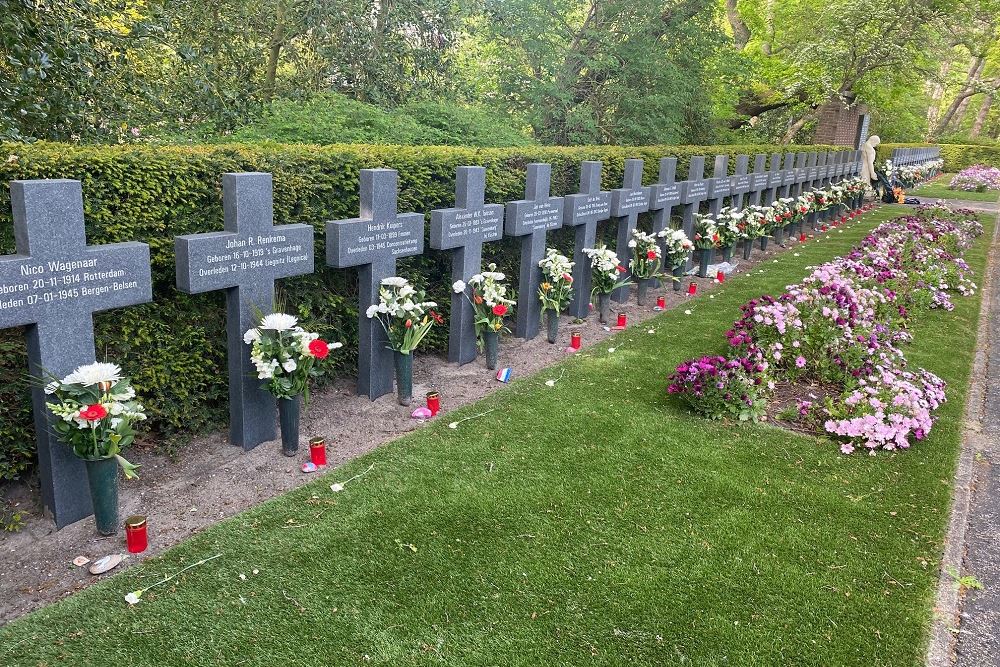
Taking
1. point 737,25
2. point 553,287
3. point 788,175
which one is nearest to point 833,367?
point 553,287

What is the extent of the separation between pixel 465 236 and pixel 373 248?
1.09 metres

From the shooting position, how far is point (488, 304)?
6.29 m

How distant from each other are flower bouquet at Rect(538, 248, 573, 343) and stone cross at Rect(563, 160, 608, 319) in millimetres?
672

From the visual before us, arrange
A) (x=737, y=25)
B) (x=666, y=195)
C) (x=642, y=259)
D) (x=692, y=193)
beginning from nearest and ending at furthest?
(x=642, y=259), (x=666, y=195), (x=692, y=193), (x=737, y=25)

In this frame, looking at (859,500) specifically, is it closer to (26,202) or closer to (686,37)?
(26,202)

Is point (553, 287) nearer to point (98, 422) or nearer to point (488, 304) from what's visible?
point (488, 304)

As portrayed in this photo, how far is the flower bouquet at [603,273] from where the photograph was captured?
772 cm

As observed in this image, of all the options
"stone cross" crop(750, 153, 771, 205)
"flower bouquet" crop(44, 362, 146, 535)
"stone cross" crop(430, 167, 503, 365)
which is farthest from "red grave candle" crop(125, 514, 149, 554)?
"stone cross" crop(750, 153, 771, 205)

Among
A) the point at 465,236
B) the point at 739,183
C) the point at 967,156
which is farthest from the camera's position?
the point at 967,156

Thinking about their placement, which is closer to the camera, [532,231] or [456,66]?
[532,231]

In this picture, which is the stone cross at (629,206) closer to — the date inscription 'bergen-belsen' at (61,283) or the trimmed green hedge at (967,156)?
the date inscription 'bergen-belsen' at (61,283)

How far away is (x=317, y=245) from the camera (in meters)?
5.39

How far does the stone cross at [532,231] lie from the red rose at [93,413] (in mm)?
4103

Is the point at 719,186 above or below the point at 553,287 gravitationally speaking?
above
